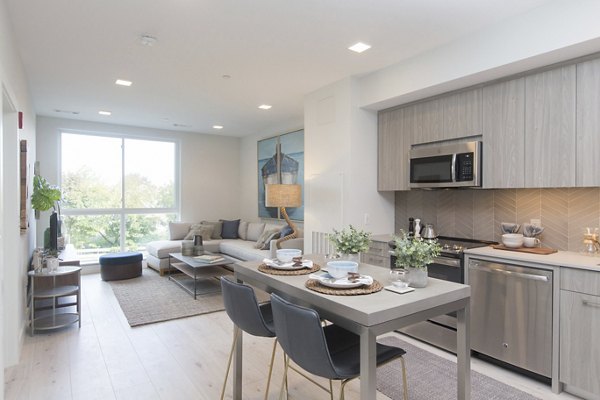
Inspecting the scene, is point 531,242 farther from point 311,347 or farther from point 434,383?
point 311,347

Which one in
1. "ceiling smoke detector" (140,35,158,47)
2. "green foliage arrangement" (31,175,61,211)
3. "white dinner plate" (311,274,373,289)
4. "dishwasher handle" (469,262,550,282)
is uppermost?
"ceiling smoke detector" (140,35,158,47)

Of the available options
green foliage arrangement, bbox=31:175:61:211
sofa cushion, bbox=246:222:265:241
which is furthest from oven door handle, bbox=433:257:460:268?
green foliage arrangement, bbox=31:175:61:211

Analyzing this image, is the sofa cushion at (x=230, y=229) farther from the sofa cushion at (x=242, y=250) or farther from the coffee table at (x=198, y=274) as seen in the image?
the coffee table at (x=198, y=274)

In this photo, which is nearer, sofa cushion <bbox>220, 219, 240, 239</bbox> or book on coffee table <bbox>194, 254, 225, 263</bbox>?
book on coffee table <bbox>194, 254, 225, 263</bbox>

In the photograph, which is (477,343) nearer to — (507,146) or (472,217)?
(472,217)

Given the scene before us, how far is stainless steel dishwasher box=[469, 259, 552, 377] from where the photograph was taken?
101 inches

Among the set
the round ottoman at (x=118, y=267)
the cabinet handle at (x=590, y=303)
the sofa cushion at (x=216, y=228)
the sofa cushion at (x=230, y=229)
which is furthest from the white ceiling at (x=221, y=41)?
the sofa cushion at (x=230, y=229)

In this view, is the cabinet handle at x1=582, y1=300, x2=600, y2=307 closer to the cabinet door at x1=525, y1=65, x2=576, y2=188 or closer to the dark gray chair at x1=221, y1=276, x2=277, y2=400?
the cabinet door at x1=525, y1=65, x2=576, y2=188

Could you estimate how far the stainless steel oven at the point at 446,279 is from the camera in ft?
10.2

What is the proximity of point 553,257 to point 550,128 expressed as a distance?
97 cm

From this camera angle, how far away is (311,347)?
1.56 m

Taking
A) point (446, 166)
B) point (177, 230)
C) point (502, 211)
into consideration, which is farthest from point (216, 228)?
point (502, 211)

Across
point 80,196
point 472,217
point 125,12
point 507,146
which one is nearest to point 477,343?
point 472,217

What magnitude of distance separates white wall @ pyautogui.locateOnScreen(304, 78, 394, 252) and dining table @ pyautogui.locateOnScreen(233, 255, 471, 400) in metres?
1.96
